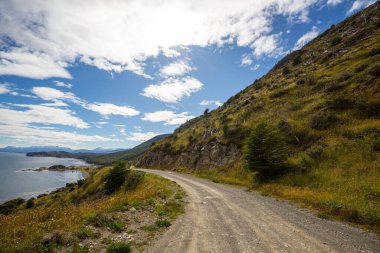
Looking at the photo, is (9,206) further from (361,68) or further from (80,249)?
(361,68)

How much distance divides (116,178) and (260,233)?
3253 cm

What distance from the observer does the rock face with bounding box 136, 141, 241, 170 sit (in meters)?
39.1

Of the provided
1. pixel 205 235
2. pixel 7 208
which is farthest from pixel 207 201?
pixel 7 208

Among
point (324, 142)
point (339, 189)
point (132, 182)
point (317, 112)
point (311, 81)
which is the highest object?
point (311, 81)

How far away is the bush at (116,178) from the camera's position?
37.3 m

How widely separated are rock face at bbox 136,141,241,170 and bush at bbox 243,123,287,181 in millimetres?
11463

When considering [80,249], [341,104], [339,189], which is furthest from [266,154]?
[80,249]

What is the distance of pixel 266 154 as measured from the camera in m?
24.0

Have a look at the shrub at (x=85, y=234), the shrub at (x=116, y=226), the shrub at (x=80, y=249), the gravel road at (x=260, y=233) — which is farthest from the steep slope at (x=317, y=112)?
the shrub at (x=80, y=249)

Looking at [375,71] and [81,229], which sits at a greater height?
[375,71]

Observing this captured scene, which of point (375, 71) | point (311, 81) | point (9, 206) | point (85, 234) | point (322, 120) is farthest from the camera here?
point (9, 206)

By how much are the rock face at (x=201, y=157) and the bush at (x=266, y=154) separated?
11.5m

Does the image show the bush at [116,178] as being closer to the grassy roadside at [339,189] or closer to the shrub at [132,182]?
the shrub at [132,182]

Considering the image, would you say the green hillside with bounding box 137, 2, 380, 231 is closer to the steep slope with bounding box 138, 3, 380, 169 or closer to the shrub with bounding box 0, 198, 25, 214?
the steep slope with bounding box 138, 3, 380, 169
